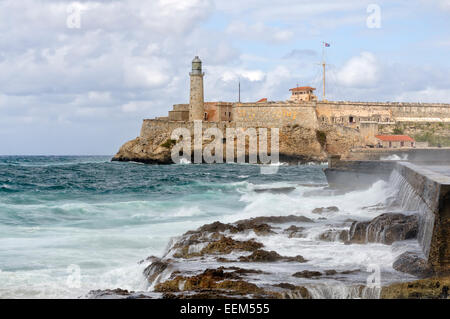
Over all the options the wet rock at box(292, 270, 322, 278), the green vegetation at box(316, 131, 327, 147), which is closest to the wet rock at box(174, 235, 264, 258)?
the wet rock at box(292, 270, 322, 278)

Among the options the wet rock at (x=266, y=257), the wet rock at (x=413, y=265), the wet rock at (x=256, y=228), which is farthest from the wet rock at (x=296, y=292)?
the wet rock at (x=256, y=228)

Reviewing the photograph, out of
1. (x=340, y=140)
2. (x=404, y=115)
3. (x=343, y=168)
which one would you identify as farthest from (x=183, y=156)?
(x=343, y=168)

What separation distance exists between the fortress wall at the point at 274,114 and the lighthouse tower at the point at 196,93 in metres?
3.69

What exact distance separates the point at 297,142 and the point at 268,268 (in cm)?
4817

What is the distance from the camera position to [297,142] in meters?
56.9

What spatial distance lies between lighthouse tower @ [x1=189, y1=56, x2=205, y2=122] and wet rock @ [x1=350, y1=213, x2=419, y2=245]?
4713cm

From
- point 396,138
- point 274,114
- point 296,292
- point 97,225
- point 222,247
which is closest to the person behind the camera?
point 296,292

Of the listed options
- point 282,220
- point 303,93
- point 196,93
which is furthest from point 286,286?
→ point 303,93

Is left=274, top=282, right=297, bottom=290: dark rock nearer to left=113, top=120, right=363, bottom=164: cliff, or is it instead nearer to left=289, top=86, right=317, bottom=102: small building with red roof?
left=113, top=120, right=363, bottom=164: cliff

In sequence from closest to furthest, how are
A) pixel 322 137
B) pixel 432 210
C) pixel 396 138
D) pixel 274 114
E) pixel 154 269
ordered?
pixel 432 210 < pixel 154 269 < pixel 396 138 < pixel 322 137 < pixel 274 114

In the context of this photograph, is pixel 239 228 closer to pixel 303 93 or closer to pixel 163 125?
pixel 163 125

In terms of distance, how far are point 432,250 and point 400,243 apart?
1.97 m
